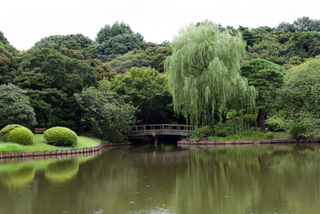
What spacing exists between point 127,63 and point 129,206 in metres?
47.0

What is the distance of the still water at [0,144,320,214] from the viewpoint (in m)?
7.81

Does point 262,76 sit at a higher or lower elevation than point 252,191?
higher

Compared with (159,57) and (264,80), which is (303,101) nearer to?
(264,80)

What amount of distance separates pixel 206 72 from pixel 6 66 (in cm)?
1823

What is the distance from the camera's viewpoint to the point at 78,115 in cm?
3284

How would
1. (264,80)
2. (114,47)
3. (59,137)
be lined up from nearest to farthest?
(59,137)
(264,80)
(114,47)

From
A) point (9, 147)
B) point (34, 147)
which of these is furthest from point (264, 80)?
point (9, 147)

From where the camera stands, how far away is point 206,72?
27.3 m

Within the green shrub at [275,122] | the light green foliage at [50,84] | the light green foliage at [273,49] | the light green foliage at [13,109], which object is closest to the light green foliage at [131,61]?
the light green foliage at [273,49]

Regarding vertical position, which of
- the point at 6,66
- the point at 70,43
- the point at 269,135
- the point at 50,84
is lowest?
the point at 269,135

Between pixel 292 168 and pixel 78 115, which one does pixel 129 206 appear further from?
pixel 78 115

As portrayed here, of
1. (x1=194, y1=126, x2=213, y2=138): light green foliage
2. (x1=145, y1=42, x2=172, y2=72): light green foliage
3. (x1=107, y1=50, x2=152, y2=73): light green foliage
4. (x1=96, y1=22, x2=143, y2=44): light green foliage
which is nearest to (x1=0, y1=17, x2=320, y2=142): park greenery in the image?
(x1=194, y1=126, x2=213, y2=138): light green foliage

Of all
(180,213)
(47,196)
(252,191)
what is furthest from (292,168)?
(47,196)

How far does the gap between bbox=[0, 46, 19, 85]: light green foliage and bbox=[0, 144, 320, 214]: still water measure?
17355 millimetres
